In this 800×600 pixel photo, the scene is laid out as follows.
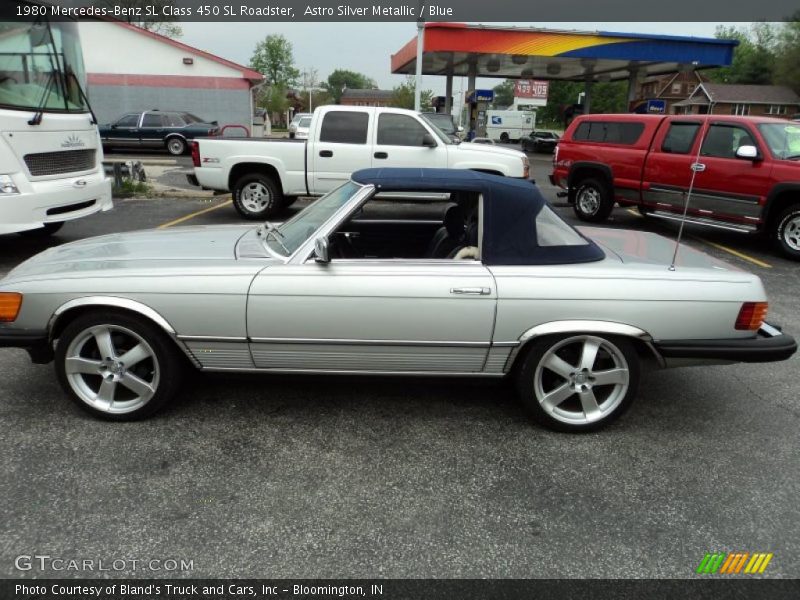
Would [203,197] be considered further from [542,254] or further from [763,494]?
[763,494]

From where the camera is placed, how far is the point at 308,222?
11.8ft

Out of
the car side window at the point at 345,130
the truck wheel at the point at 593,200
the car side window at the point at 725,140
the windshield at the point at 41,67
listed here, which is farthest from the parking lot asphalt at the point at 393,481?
the truck wheel at the point at 593,200

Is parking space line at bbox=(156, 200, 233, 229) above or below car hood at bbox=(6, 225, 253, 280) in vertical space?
below

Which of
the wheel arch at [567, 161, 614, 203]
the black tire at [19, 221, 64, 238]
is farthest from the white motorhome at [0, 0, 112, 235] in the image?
the wheel arch at [567, 161, 614, 203]

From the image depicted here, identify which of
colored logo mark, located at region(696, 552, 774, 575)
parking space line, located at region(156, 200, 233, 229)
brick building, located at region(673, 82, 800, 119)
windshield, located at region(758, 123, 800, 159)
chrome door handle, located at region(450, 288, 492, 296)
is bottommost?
parking space line, located at region(156, 200, 233, 229)

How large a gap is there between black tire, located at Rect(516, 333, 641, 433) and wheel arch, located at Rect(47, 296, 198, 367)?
1910 millimetres

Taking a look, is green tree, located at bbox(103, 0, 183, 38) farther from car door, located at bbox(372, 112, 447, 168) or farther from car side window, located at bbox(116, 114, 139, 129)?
car door, located at bbox(372, 112, 447, 168)

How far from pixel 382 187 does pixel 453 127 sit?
18.7 metres

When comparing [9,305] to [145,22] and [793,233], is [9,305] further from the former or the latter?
[145,22]

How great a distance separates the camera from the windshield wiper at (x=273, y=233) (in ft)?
11.4

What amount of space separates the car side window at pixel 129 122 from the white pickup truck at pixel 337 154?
14.0 meters

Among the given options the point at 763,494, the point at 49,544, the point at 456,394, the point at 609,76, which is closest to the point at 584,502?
the point at 763,494

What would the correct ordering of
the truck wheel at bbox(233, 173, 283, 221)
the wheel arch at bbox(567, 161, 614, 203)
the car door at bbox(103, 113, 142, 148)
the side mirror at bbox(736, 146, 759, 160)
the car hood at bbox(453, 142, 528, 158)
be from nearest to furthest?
the side mirror at bbox(736, 146, 759, 160), the car hood at bbox(453, 142, 528, 158), the truck wheel at bbox(233, 173, 283, 221), the wheel arch at bbox(567, 161, 614, 203), the car door at bbox(103, 113, 142, 148)

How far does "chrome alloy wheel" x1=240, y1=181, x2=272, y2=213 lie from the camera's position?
1002cm
